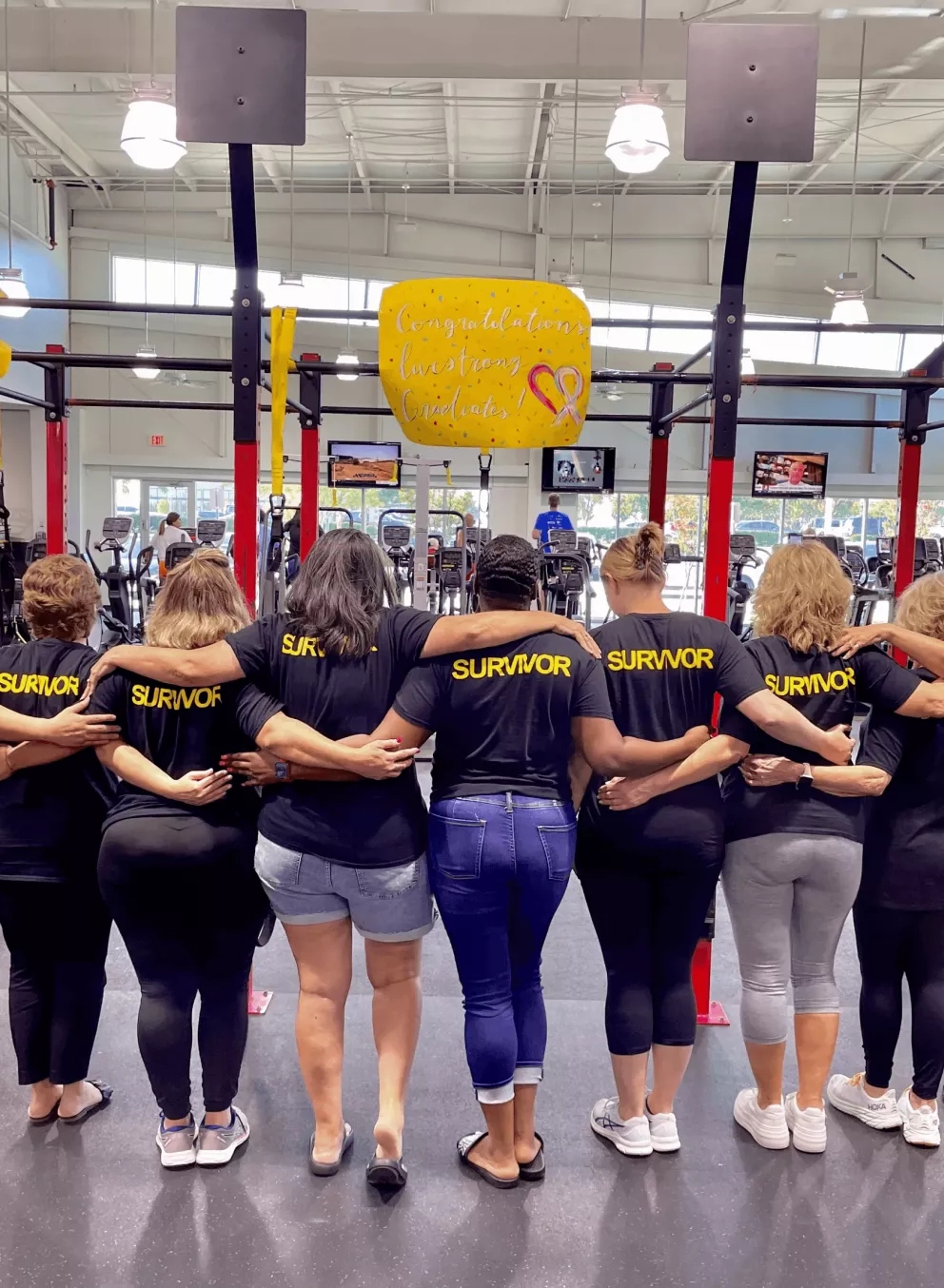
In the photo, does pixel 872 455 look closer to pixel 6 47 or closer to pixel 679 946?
pixel 6 47

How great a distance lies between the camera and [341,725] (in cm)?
230

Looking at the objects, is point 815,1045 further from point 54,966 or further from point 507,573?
point 54,966

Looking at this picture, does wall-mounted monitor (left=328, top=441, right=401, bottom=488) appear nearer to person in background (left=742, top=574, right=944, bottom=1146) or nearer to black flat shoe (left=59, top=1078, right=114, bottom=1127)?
black flat shoe (left=59, top=1078, right=114, bottom=1127)

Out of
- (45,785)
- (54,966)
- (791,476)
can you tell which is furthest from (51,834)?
(791,476)

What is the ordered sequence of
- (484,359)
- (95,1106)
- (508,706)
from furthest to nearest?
(484,359)
(95,1106)
(508,706)

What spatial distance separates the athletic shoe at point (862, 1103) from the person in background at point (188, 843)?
5.49 feet

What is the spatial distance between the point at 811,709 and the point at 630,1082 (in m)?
1.06

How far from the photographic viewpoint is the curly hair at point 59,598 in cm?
246

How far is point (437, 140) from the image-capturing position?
1264cm

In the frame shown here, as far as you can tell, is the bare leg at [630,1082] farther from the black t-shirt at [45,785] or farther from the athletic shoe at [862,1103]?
the black t-shirt at [45,785]

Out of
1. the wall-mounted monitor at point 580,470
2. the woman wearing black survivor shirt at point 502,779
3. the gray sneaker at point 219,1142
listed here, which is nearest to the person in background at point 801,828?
the woman wearing black survivor shirt at point 502,779

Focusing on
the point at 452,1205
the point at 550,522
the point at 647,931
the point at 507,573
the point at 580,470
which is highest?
the point at 580,470

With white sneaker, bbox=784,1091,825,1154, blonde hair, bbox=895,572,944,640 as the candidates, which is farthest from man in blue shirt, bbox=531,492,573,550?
white sneaker, bbox=784,1091,825,1154

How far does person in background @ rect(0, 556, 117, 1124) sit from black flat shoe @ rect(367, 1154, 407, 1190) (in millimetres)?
837
